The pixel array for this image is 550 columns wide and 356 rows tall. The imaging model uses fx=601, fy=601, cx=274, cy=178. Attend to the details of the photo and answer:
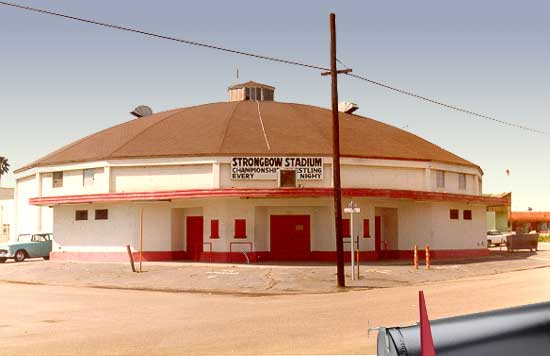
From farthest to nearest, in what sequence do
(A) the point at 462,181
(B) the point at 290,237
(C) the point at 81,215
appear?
(A) the point at 462,181 → (C) the point at 81,215 → (B) the point at 290,237

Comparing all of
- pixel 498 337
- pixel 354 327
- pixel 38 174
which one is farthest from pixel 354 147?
pixel 498 337

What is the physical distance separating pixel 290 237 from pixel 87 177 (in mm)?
12718

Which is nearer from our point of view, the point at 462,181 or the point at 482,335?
the point at 482,335

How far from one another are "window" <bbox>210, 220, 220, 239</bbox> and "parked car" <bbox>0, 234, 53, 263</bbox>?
12.8 m

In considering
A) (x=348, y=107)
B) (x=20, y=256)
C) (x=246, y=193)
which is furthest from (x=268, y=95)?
(x=20, y=256)

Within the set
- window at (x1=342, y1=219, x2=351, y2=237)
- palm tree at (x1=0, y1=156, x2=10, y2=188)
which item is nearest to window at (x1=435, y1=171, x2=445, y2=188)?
window at (x1=342, y1=219, x2=351, y2=237)

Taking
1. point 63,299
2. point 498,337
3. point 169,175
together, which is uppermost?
point 169,175

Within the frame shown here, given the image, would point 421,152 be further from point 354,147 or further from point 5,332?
point 5,332

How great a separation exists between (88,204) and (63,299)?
17492 millimetres

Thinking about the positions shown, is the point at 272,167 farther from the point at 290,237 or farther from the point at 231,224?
the point at 290,237

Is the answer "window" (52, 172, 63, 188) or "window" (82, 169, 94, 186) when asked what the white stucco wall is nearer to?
"window" (82, 169, 94, 186)

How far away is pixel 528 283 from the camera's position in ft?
68.1

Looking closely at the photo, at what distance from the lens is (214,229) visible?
31.9m

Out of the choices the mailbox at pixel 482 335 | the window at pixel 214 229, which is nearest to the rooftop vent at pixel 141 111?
the window at pixel 214 229
